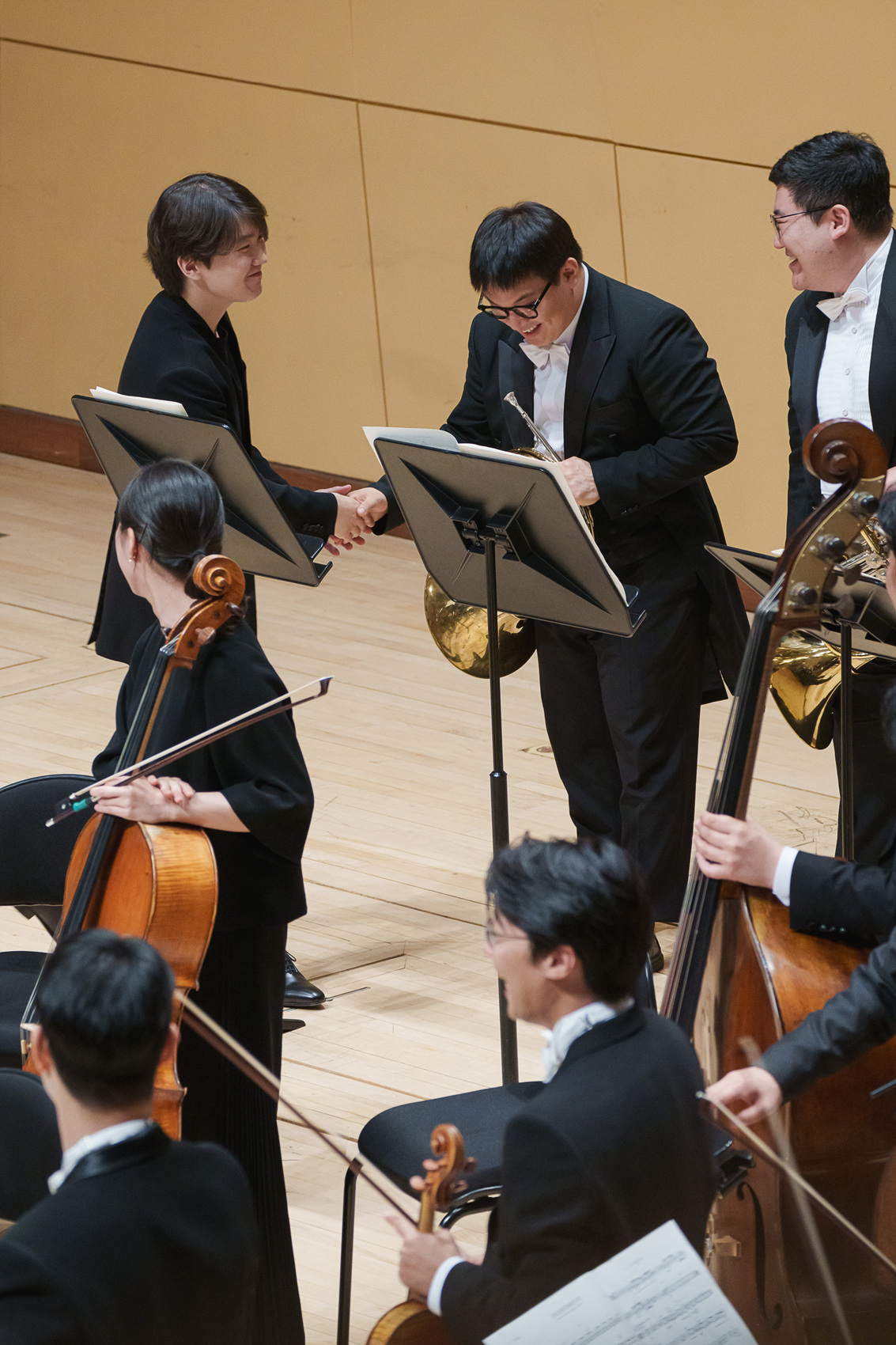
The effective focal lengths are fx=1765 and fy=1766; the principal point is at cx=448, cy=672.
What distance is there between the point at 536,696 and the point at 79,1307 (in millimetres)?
3865

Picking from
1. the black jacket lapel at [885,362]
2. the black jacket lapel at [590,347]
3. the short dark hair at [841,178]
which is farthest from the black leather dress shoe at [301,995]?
the short dark hair at [841,178]

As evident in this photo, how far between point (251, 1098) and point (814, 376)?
176 cm

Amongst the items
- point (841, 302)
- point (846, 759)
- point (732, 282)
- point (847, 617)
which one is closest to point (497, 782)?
point (846, 759)

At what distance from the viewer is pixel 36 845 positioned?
2.67 metres

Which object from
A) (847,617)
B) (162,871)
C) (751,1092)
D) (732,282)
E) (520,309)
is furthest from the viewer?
(732,282)

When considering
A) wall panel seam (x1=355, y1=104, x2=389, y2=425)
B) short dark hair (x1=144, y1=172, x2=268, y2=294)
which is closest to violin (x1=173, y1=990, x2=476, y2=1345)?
short dark hair (x1=144, y1=172, x2=268, y2=294)

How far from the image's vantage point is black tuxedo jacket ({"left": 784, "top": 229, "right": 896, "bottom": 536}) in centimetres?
315

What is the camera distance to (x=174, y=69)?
275 inches

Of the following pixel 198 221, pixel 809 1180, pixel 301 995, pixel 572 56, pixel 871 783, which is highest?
pixel 572 56

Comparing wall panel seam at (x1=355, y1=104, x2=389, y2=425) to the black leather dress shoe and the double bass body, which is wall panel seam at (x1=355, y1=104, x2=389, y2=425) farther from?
the double bass body

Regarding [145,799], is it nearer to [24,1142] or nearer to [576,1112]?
[24,1142]

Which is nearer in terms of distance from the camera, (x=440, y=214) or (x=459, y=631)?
(x=459, y=631)

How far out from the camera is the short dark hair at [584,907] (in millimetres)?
1622

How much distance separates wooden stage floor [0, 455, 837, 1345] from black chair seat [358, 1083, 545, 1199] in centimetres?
38
